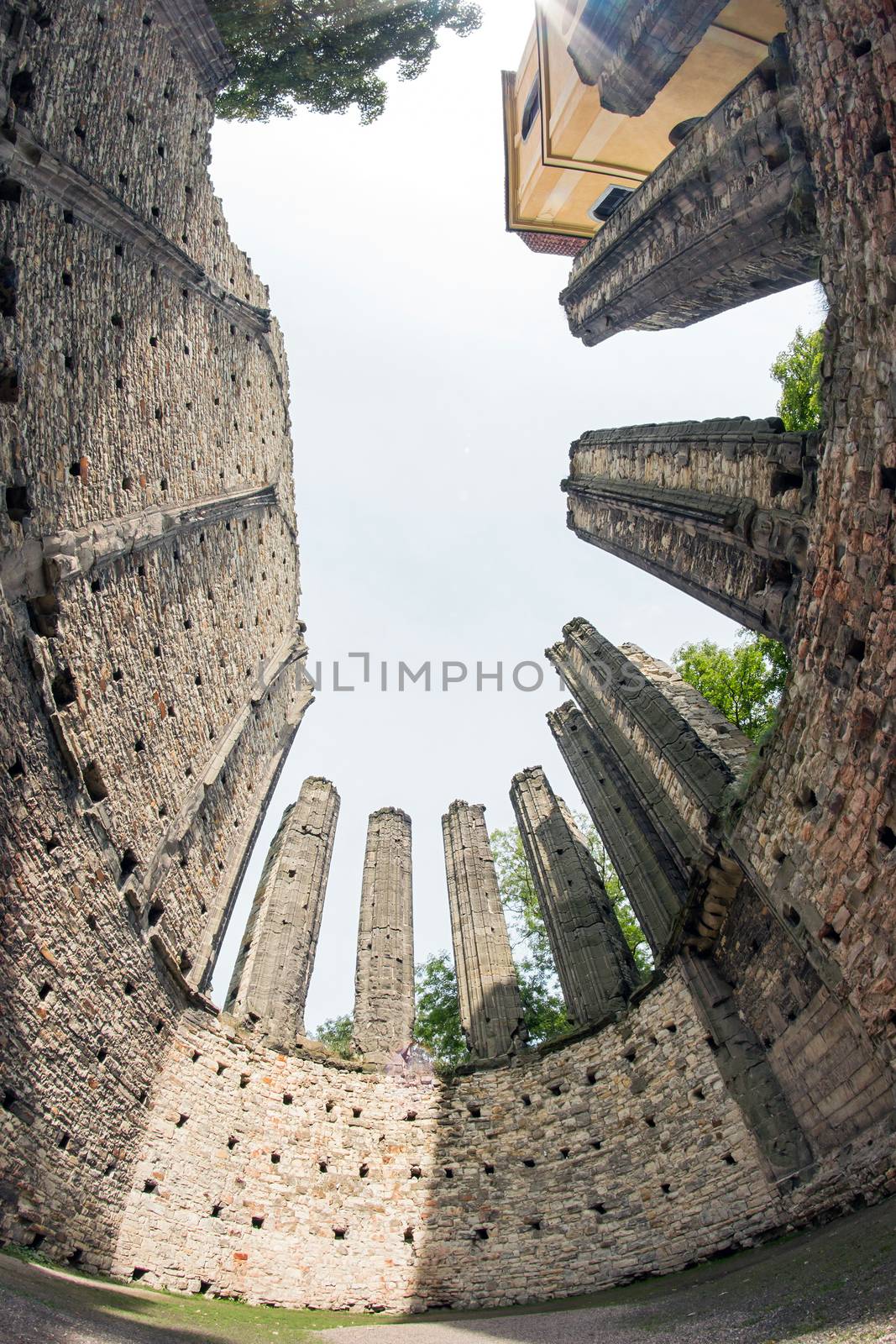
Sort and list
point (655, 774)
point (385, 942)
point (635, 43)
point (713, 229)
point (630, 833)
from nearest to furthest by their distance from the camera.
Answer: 1. point (713, 229)
2. point (635, 43)
3. point (655, 774)
4. point (630, 833)
5. point (385, 942)

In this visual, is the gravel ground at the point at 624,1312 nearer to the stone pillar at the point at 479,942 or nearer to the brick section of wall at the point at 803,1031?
the brick section of wall at the point at 803,1031

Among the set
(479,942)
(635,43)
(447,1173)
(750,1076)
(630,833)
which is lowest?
(750,1076)

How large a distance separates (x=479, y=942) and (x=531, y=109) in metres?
17.6

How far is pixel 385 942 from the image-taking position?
44.7 feet

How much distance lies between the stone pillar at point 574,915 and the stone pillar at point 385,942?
268 centimetres

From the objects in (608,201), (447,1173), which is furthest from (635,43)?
(447,1173)

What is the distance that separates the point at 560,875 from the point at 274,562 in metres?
8.76

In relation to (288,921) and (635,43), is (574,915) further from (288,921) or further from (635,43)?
(635,43)

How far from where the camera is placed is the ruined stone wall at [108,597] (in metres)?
6.59

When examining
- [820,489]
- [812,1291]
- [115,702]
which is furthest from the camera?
[115,702]

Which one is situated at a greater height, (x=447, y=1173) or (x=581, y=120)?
(x=581, y=120)

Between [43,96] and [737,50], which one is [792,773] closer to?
[43,96]

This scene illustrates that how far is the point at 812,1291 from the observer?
176 inches

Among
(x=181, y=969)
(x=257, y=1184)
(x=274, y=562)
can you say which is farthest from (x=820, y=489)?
(x=274, y=562)
